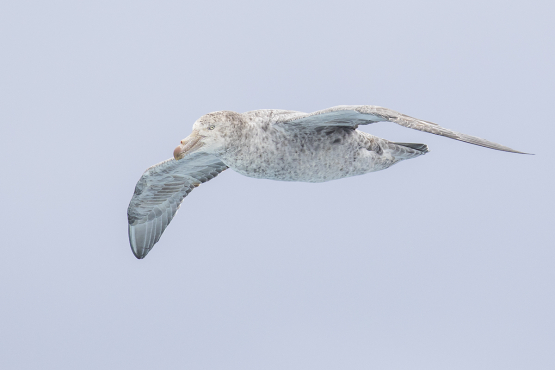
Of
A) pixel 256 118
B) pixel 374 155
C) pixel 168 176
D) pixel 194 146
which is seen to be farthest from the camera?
pixel 168 176

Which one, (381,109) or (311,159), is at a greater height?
(381,109)

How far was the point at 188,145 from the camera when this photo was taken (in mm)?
8836

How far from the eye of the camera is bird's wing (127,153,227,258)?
1120 centimetres

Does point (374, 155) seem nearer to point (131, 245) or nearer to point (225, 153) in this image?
point (225, 153)

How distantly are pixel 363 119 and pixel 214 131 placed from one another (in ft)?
5.96

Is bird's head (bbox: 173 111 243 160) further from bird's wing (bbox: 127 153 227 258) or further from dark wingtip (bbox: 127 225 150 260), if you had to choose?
dark wingtip (bbox: 127 225 150 260)

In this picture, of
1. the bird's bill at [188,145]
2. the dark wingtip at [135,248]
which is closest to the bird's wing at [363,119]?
the bird's bill at [188,145]

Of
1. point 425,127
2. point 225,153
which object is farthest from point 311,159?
point 425,127

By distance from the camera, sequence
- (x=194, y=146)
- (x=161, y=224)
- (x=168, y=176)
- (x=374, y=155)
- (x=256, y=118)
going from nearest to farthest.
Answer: (x=194, y=146) → (x=256, y=118) → (x=374, y=155) → (x=168, y=176) → (x=161, y=224)

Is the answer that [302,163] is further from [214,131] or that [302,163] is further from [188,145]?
[188,145]

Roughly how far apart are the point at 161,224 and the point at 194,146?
11.6 feet

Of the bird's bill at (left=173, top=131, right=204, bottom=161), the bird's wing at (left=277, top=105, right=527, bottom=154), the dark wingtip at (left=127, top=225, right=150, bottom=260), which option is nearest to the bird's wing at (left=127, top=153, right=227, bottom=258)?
the dark wingtip at (left=127, top=225, right=150, bottom=260)

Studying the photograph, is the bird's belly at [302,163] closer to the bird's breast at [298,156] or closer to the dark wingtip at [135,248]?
the bird's breast at [298,156]

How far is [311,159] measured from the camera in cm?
963
